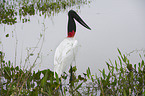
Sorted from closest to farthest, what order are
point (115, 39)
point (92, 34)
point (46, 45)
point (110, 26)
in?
point (46, 45)
point (115, 39)
point (92, 34)
point (110, 26)

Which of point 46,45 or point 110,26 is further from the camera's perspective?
point 110,26

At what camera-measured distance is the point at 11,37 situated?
4.41 m

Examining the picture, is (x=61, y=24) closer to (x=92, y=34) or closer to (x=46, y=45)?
(x=92, y=34)

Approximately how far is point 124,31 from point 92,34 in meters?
0.92

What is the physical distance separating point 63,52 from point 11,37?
2663 millimetres

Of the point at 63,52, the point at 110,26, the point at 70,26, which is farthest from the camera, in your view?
the point at 110,26

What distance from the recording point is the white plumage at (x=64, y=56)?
7.03ft

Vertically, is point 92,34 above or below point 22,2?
below

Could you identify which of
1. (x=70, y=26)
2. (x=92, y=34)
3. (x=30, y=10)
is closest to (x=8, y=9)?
(x=30, y=10)

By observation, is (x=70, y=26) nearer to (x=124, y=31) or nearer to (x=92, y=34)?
(x=92, y=34)

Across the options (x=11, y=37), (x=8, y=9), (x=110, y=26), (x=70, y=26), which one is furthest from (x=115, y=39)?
(x=8, y=9)

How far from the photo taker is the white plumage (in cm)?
214

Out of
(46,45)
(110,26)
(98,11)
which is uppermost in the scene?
(98,11)

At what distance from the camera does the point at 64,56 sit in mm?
2184
